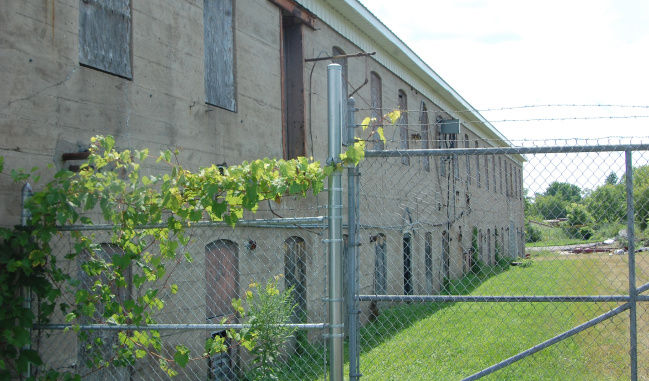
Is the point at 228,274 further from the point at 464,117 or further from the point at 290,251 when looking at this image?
the point at 464,117

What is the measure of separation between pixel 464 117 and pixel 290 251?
1805 centimetres

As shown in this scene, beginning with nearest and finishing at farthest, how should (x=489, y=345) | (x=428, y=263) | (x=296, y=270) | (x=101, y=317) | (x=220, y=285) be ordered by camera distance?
1. (x=101, y=317)
2. (x=220, y=285)
3. (x=296, y=270)
4. (x=489, y=345)
5. (x=428, y=263)

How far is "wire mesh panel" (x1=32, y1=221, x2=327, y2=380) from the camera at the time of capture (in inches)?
201

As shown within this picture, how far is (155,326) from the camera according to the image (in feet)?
13.9

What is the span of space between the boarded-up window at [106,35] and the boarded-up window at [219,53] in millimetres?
1618

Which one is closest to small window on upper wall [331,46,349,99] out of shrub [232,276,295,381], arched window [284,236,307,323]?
arched window [284,236,307,323]

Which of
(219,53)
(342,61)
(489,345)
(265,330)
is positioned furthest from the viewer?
(342,61)

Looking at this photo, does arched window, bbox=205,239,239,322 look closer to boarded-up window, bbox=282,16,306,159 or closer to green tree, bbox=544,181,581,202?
boarded-up window, bbox=282,16,306,159

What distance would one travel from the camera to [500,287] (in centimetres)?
1892

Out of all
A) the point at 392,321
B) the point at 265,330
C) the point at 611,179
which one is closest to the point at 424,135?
the point at 392,321

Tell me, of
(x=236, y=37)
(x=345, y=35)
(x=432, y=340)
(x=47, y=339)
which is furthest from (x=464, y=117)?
(x=47, y=339)

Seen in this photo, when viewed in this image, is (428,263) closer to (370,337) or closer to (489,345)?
(370,337)

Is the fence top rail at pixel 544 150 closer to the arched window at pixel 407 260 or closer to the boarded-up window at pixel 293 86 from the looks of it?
the boarded-up window at pixel 293 86

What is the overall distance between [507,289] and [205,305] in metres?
12.0
